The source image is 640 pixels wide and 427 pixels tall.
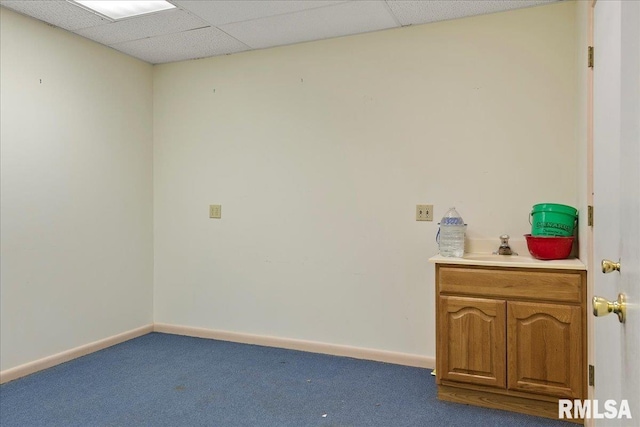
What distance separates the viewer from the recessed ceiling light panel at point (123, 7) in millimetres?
2777

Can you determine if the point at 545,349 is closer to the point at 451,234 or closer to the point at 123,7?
the point at 451,234

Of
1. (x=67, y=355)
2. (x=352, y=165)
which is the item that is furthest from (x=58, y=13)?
(x=67, y=355)

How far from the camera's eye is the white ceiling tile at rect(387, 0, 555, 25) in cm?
276

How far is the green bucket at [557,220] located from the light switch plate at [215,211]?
2.43m

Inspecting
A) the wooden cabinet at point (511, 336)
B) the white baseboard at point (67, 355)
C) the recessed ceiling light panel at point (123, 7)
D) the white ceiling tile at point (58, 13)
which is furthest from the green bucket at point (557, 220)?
the white baseboard at point (67, 355)

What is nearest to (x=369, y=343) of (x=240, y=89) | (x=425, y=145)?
(x=425, y=145)

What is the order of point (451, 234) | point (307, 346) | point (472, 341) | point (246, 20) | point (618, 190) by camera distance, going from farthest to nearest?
point (307, 346) < point (246, 20) < point (451, 234) < point (472, 341) < point (618, 190)

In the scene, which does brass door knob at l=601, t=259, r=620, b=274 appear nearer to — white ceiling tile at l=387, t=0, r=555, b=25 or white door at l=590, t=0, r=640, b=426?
white door at l=590, t=0, r=640, b=426

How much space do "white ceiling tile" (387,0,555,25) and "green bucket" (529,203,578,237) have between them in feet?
4.18

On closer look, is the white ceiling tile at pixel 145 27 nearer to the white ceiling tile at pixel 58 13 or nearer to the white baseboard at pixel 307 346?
the white ceiling tile at pixel 58 13

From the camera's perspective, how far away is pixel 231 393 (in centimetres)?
266

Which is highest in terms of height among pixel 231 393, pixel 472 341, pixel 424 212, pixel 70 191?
pixel 70 191

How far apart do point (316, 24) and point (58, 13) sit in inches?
66.2

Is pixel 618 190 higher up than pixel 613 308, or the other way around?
pixel 618 190
